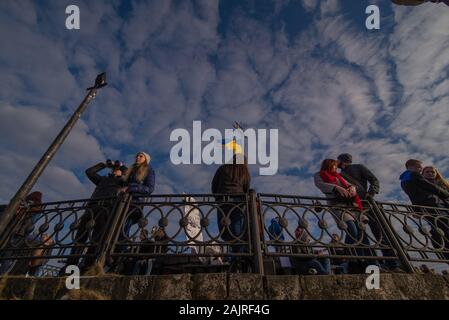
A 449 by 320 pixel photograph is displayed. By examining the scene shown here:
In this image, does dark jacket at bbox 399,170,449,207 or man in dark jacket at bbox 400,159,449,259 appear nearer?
man in dark jacket at bbox 400,159,449,259

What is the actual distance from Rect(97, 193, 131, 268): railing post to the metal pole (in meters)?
1.47

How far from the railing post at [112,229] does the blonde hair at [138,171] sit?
0.64 meters

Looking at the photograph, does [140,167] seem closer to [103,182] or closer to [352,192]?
[103,182]

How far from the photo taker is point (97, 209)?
3656mm

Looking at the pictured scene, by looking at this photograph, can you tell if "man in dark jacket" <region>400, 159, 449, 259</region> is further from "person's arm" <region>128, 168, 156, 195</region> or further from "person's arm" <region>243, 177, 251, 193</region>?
"person's arm" <region>128, 168, 156, 195</region>

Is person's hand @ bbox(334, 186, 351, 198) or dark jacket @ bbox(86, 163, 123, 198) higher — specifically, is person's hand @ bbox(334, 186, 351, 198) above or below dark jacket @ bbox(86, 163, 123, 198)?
below

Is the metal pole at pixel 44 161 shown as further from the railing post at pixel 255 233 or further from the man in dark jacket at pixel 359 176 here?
the man in dark jacket at pixel 359 176

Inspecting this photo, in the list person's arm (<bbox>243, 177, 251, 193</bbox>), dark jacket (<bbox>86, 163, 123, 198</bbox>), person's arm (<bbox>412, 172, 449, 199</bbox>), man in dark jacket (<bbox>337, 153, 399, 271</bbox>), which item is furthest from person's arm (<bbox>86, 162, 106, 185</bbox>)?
person's arm (<bbox>412, 172, 449, 199</bbox>)

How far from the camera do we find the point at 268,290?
2.31m

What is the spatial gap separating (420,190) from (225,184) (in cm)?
369

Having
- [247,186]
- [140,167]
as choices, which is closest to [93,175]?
[140,167]

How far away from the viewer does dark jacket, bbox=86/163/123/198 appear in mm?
4348

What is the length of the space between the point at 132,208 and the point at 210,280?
5.65ft
